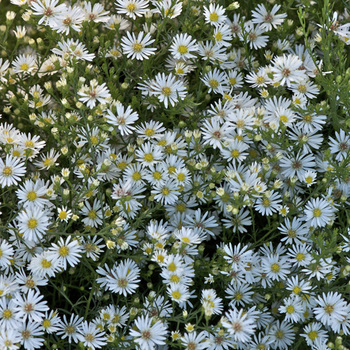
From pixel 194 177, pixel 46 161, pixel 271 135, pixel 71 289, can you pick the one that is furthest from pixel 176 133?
pixel 71 289

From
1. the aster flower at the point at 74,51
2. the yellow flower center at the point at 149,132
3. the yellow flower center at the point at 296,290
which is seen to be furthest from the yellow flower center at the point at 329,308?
the aster flower at the point at 74,51

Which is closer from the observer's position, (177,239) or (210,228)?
(177,239)

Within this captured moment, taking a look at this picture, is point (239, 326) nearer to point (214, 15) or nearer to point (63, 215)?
point (63, 215)

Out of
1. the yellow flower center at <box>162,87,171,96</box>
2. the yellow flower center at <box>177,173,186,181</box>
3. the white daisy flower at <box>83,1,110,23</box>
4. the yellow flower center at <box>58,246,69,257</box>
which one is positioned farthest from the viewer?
the white daisy flower at <box>83,1,110,23</box>

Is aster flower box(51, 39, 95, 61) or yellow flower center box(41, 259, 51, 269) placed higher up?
aster flower box(51, 39, 95, 61)

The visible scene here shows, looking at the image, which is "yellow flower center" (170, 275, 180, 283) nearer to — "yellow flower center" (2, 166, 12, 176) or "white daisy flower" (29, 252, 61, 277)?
"white daisy flower" (29, 252, 61, 277)

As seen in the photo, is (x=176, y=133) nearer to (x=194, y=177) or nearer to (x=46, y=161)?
(x=194, y=177)

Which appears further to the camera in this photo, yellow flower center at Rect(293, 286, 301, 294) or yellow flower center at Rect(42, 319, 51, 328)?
yellow flower center at Rect(293, 286, 301, 294)

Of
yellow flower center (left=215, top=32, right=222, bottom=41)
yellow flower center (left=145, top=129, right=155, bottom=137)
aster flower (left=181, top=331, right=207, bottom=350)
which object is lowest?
aster flower (left=181, top=331, right=207, bottom=350)

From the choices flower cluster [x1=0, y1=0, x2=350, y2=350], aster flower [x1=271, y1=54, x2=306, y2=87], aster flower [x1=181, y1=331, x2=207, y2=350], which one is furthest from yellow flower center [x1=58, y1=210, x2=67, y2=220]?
aster flower [x1=271, y1=54, x2=306, y2=87]
